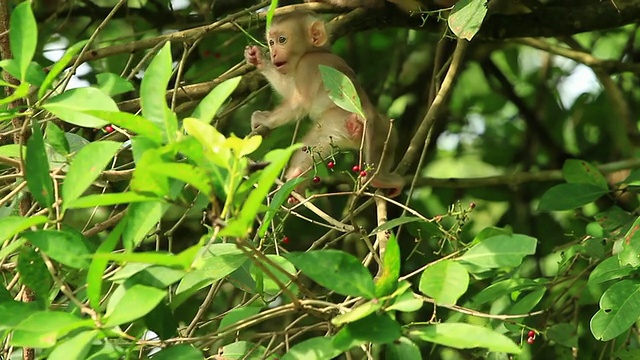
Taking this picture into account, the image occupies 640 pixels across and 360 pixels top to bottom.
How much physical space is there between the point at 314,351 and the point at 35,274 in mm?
727

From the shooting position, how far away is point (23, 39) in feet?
8.13

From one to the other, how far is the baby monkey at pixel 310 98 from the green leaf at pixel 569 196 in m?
0.62

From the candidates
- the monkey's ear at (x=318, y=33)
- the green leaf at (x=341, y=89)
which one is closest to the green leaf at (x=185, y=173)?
the green leaf at (x=341, y=89)

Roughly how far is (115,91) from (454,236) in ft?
3.55

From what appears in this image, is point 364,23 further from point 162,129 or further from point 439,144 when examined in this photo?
point 162,129

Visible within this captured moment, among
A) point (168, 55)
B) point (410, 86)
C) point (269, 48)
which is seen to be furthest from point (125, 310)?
point (410, 86)

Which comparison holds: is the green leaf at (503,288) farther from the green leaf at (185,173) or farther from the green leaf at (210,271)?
the green leaf at (185,173)

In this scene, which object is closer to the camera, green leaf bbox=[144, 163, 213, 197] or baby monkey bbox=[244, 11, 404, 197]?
green leaf bbox=[144, 163, 213, 197]

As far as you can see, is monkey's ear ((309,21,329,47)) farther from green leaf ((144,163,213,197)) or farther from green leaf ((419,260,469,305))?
green leaf ((144,163,213,197))

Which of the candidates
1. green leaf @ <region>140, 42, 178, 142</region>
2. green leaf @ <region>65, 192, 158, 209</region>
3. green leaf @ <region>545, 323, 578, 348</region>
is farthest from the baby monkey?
green leaf @ <region>65, 192, 158, 209</region>

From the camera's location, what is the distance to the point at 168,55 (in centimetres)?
235

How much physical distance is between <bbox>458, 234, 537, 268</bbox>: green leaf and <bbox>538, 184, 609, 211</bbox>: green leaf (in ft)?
5.85

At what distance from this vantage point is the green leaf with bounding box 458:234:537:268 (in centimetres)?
232

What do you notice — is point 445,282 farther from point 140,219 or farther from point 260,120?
point 260,120
